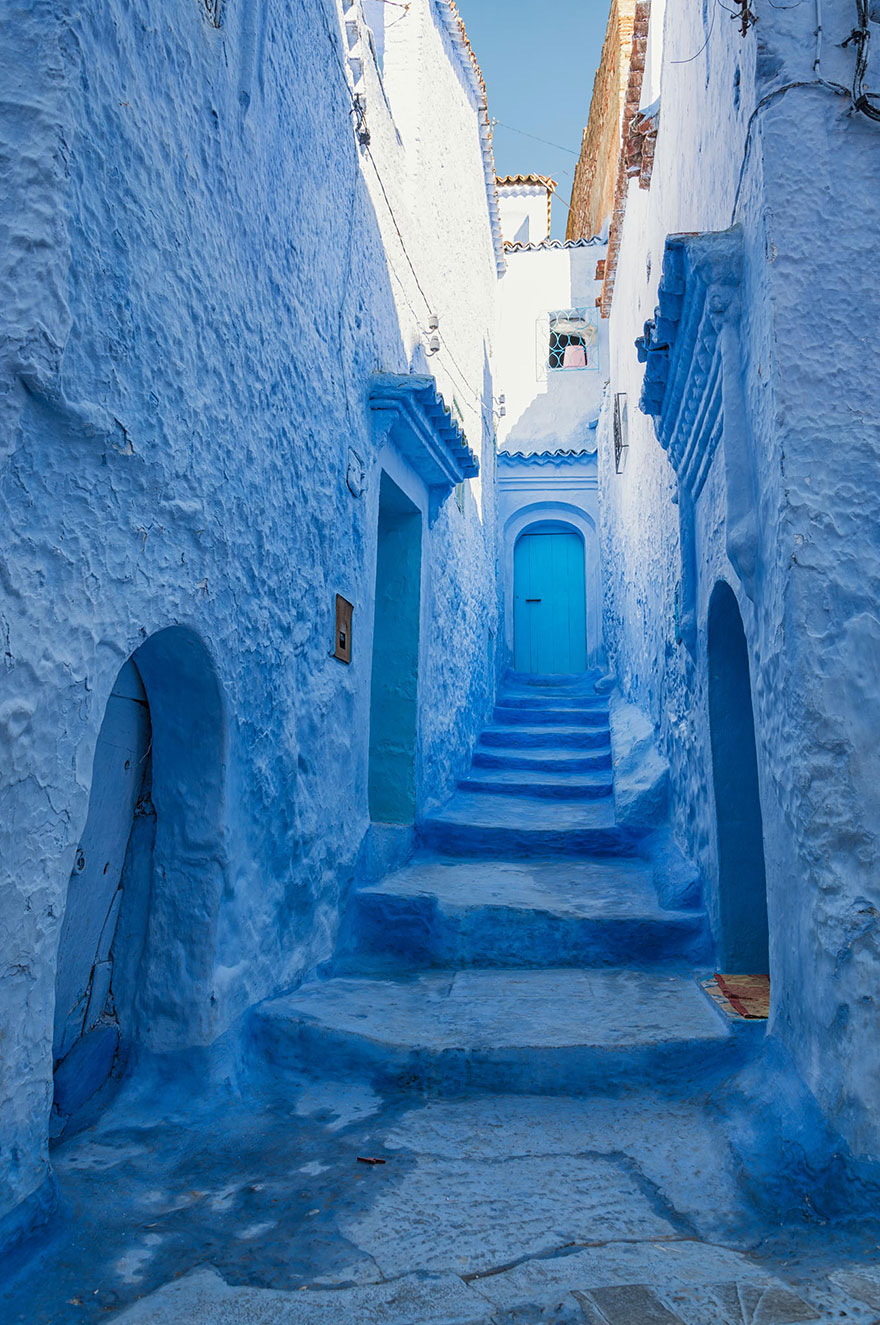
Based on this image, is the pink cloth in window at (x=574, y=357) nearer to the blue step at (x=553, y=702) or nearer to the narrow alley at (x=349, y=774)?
the blue step at (x=553, y=702)

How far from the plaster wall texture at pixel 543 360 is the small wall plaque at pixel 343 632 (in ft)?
25.9

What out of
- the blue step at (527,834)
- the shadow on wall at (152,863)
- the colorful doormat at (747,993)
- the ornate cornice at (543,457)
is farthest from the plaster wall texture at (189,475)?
the ornate cornice at (543,457)

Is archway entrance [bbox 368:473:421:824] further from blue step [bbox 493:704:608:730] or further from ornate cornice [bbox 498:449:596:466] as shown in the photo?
ornate cornice [bbox 498:449:596:466]

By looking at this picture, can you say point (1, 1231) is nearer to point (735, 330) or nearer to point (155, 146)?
point (155, 146)

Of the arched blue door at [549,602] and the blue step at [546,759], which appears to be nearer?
the blue step at [546,759]

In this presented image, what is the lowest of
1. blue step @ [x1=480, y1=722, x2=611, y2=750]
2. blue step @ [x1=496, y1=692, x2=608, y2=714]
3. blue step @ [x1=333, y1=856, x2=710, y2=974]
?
blue step @ [x1=333, y1=856, x2=710, y2=974]

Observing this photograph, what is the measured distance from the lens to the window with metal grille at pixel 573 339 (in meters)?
12.4

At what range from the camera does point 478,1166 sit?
2566 mm

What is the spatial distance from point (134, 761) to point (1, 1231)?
1.43 metres

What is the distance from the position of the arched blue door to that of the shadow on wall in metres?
8.46

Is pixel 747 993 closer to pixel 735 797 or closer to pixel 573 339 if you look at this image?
pixel 735 797

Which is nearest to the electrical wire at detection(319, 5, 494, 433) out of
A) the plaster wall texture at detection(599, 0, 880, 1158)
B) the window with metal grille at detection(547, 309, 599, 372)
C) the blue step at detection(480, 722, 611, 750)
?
the plaster wall texture at detection(599, 0, 880, 1158)

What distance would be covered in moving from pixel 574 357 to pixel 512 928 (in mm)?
9992

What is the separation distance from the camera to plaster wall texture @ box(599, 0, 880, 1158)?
93.4 inches
